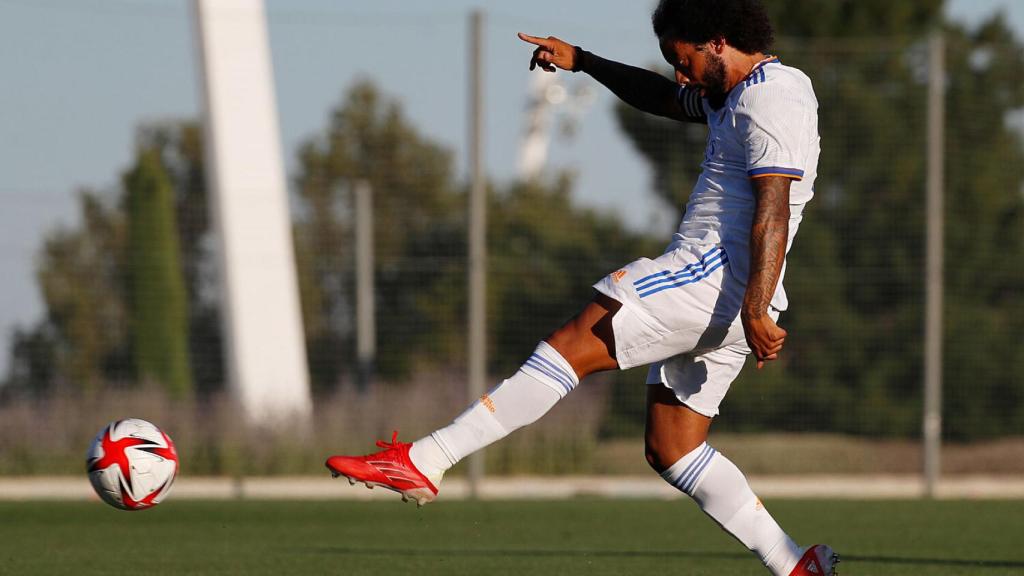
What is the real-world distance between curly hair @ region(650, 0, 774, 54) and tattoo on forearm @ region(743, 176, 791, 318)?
513mm

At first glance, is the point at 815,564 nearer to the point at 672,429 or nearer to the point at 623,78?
the point at 672,429

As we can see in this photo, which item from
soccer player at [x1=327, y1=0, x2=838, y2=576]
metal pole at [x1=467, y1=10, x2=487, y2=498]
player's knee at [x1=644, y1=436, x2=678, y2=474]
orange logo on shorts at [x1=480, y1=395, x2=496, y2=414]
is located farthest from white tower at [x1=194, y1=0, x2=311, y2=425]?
orange logo on shorts at [x1=480, y1=395, x2=496, y2=414]

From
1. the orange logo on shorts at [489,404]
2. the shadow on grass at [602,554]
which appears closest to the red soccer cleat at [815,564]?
the orange logo on shorts at [489,404]

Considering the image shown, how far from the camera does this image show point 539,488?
47.8 feet

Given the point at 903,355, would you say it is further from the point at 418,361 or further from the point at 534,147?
the point at 534,147

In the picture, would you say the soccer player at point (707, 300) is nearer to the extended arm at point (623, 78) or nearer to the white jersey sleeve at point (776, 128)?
the white jersey sleeve at point (776, 128)

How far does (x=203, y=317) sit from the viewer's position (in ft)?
56.7

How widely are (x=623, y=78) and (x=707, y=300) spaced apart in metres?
1.14

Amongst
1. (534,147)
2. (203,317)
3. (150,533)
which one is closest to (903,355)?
(203,317)

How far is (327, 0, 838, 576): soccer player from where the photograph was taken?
184 inches

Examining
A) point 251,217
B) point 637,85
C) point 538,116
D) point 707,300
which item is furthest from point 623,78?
point 538,116

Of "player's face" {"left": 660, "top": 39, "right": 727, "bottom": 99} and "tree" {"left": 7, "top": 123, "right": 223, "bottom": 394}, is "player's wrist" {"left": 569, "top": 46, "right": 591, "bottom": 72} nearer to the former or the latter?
"player's face" {"left": 660, "top": 39, "right": 727, "bottom": 99}

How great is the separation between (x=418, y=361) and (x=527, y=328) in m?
1.15

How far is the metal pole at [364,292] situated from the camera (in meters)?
16.2
